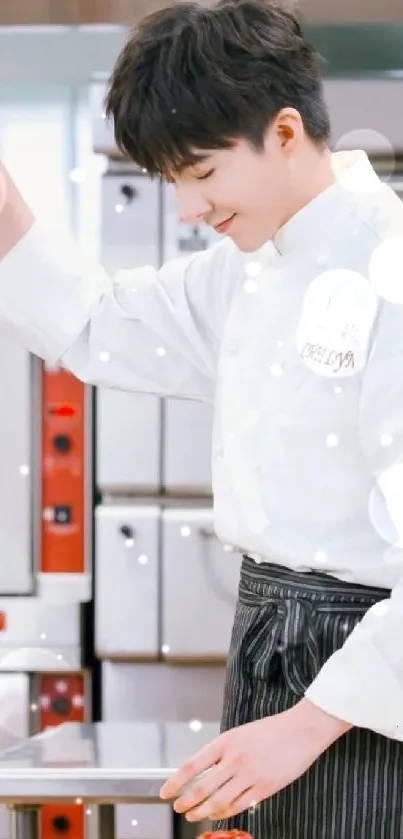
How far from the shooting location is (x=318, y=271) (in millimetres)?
682

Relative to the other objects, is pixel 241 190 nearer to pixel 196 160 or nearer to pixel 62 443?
pixel 196 160

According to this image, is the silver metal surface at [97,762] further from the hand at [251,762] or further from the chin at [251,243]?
the chin at [251,243]

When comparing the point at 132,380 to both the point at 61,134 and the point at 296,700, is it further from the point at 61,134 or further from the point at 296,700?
the point at 61,134

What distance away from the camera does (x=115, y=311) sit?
790 mm

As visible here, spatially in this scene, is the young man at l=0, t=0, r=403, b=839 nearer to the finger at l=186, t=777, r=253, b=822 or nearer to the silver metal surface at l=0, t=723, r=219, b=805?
the finger at l=186, t=777, r=253, b=822

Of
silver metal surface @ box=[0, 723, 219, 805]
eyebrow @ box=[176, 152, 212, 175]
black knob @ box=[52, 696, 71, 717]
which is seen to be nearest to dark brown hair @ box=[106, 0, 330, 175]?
eyebrow @ box=[176, 152, 212, 175]

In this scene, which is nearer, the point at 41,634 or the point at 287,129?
the point at 287,129

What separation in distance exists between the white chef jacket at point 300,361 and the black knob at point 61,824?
99 centimetres

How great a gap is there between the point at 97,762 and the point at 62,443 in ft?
2.06

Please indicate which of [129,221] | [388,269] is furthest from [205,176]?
[129,221]

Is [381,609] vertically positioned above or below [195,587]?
above

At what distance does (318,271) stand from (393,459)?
0.15 meters

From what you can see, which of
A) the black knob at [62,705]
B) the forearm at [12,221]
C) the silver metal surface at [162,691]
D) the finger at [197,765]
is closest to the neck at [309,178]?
the forearm at [12,221]

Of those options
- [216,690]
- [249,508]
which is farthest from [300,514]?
[216,690]
